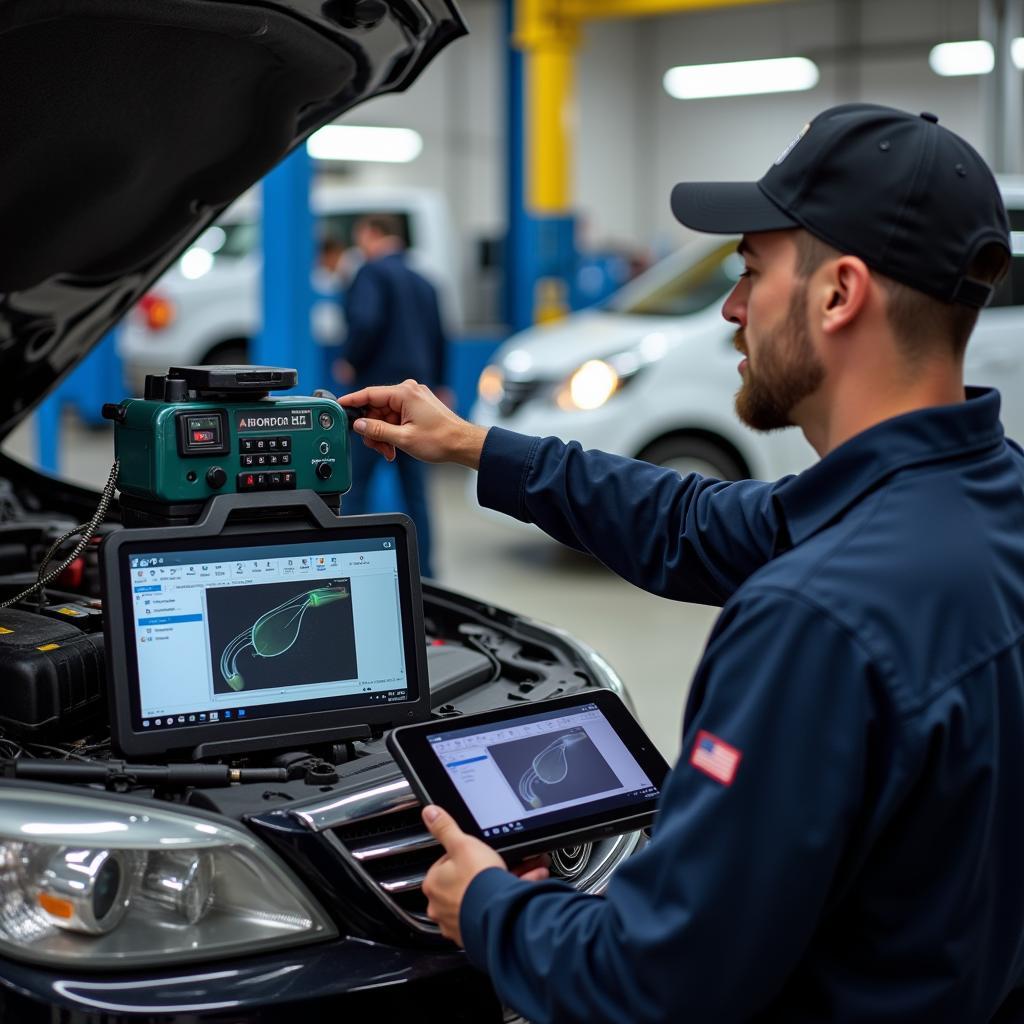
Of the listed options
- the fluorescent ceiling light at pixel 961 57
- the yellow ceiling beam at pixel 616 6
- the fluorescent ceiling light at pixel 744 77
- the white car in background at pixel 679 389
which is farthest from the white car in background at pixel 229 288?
the fluorescent ceiling light at pixel 744 77

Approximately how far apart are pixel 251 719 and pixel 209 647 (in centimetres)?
11

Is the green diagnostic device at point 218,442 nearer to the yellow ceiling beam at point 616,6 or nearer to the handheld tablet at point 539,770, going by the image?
the handheld tablet at point 539,770

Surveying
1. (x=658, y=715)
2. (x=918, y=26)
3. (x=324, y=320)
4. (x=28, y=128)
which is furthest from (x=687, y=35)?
(x=28, y=128)

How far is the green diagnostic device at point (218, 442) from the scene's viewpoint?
1.89 m

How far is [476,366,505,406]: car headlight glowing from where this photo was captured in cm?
656

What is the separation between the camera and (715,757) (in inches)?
46.8

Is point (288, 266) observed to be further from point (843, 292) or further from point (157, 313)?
point (843, 292)

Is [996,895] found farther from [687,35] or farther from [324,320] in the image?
[687,35]

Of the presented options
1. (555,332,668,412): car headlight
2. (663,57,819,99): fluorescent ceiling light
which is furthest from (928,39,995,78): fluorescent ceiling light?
(555,332,668,412): car headlight

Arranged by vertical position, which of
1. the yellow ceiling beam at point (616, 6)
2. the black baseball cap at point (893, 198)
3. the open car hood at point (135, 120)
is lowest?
the black baseball cap at point (893, 198)

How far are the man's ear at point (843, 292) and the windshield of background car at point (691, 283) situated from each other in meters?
5.14

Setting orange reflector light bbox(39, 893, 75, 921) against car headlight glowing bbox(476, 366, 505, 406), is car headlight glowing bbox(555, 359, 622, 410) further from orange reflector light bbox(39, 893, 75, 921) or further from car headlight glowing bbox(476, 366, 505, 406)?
orange reflector light bbox(39, 893, 75, 921)

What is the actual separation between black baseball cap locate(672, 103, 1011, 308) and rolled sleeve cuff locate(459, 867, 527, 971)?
66 centimetres

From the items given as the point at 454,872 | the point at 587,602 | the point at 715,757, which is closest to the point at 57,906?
the point at 454,872
